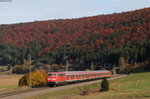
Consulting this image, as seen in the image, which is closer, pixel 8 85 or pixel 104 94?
pixel 104 94

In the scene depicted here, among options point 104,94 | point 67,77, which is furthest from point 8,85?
point 104,94

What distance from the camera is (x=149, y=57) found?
535 feet

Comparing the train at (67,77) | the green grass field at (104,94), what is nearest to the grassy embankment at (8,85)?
the train at (67,77)

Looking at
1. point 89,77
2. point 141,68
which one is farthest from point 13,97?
point 141,68

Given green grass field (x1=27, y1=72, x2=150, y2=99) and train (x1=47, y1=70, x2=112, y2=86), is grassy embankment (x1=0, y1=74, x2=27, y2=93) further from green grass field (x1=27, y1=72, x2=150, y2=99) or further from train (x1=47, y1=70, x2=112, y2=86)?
green grass field (x1=27, y1=72, x2=150, y2=99)

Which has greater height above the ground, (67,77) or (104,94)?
(67,77)

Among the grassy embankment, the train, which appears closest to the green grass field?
the train

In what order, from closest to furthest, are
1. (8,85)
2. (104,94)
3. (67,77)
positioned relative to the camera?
(104,94) < (67,77) < (8,85)

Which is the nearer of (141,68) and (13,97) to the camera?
(13,97)

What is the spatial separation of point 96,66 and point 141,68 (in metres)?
31.1

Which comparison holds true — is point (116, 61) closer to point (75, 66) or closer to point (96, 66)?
point (96, 66)

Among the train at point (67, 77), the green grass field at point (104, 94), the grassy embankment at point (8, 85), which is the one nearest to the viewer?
the green grass field at point (104, 94)

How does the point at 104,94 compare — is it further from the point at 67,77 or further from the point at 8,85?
the point at 8,85

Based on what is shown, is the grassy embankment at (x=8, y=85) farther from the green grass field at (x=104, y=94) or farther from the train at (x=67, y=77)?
the green grass field at (x=104, y=94)
